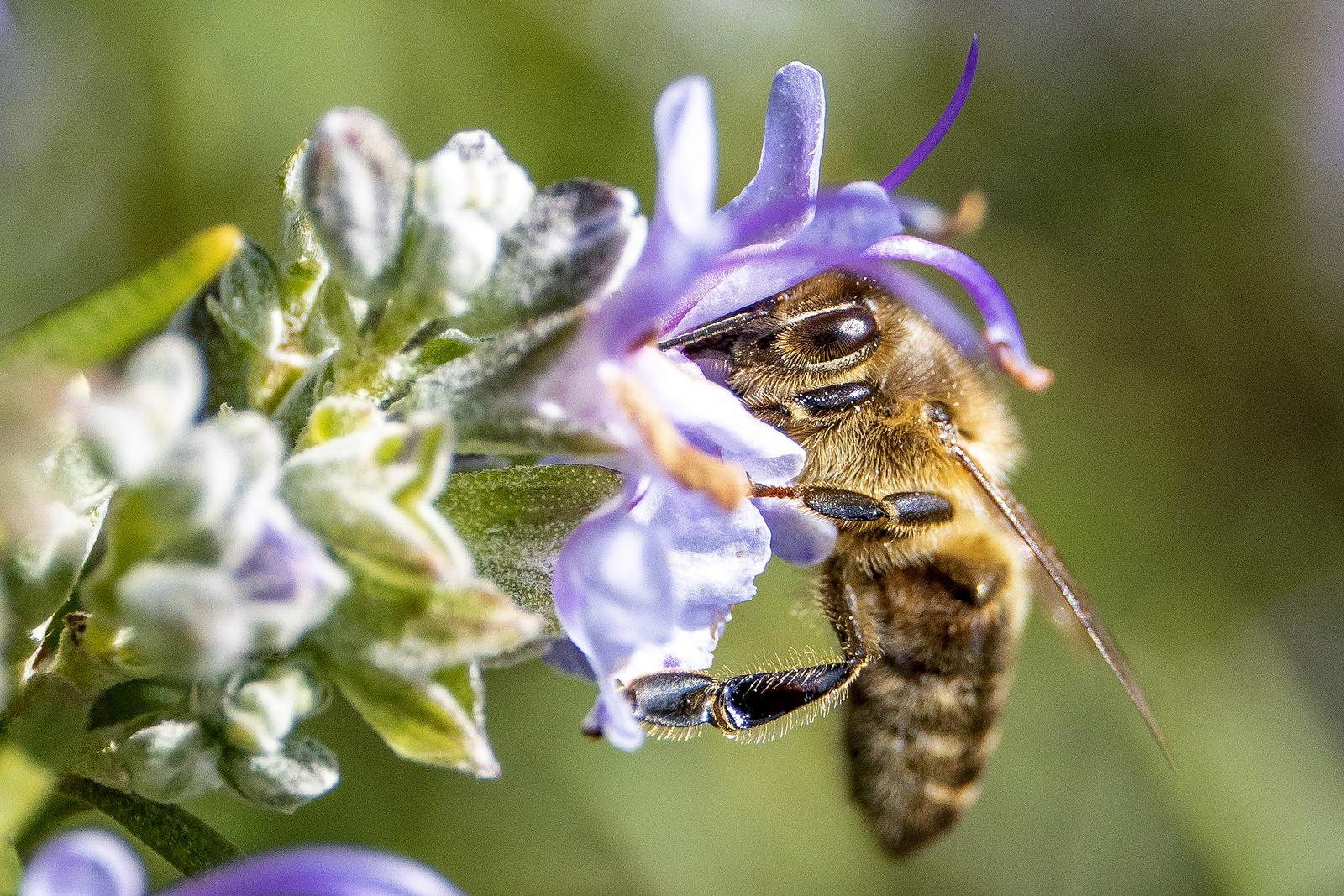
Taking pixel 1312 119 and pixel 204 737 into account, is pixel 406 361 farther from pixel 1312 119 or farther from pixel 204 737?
pixel 1312 119

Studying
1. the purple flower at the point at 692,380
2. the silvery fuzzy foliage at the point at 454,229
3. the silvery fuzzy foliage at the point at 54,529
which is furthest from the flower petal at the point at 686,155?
the silvery fuzzy foliage at the point at 54,529

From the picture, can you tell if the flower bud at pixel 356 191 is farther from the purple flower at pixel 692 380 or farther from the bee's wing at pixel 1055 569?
the bee's wing at pixel 1055 569

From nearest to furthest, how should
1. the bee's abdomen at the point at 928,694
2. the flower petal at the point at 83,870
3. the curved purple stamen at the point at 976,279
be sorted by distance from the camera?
the flower petal at the point at 83,870 → the curved purple stamen at the point at 976,279 → the bee's abdomen at the point at 928,694

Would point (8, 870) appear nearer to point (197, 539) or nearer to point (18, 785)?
point (18, 785)

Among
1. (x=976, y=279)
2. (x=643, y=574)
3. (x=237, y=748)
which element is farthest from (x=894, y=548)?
(x=237, y=748)

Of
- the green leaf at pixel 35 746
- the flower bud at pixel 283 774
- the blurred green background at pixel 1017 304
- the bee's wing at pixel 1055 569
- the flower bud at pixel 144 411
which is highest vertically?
the flower bud at pixel 144 411

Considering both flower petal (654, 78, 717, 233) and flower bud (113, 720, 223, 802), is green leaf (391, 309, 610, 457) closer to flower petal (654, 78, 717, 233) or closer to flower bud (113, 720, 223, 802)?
flower petal (654, 78, 717, 233)
